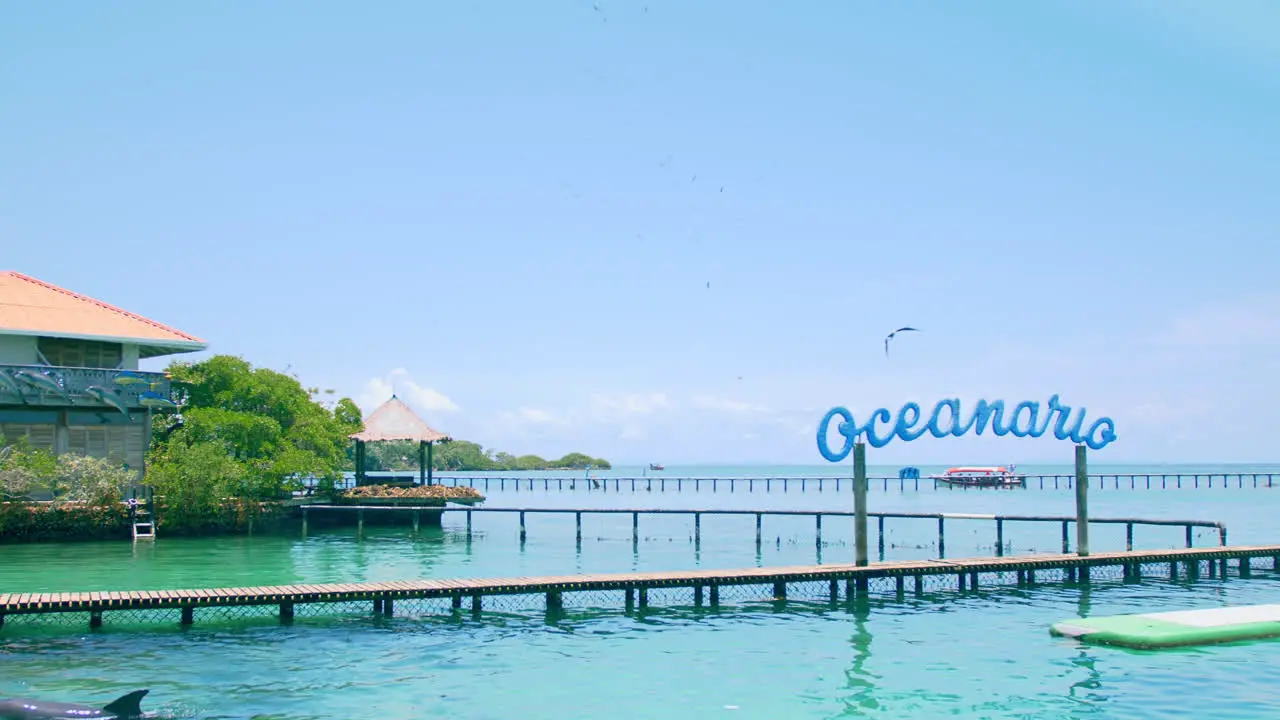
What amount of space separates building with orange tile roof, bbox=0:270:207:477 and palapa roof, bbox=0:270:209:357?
4 centimetres

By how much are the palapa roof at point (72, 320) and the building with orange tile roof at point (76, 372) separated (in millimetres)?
37

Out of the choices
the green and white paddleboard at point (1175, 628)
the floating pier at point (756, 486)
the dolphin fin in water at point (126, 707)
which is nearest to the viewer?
the dolphin fin in water at point (126, 707)

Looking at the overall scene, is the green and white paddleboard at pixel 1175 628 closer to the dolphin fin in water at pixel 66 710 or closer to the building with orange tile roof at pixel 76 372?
the dolphin fin in water at pixel 66 710

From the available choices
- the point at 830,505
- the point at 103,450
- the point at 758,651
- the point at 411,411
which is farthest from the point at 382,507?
the point at 830,505

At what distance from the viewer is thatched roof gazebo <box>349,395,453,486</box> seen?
54.8 metres

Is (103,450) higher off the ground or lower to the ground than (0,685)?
higher

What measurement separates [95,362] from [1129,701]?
37.6 m

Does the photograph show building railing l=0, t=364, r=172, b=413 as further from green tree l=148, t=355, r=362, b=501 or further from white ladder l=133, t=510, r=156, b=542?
white ladder l=133, t=510, r=156, b=542

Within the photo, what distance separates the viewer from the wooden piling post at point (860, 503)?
25.8m

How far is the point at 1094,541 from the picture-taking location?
49.7 m

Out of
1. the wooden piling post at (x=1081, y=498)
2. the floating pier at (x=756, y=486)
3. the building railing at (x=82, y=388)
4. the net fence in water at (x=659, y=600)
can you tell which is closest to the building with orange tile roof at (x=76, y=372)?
the building railing at (x=82, y=388)

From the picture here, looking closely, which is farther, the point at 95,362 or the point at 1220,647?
the point at 95,362

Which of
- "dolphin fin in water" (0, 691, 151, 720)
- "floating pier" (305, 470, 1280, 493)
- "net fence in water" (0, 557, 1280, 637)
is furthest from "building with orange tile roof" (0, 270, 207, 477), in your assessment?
"floating pier" (305, 470, 1280, 493)

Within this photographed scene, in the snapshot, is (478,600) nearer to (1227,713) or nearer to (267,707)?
(267,707)
